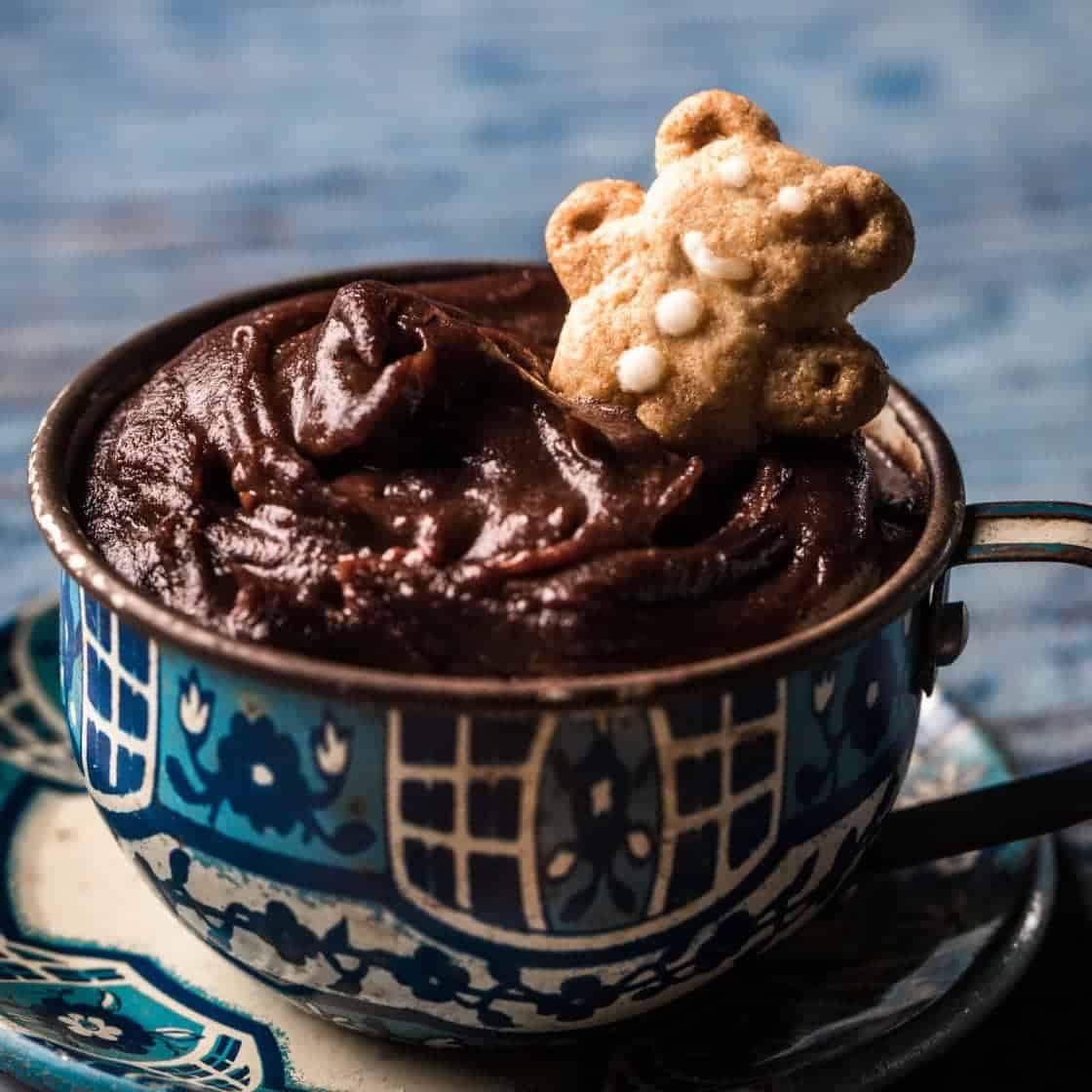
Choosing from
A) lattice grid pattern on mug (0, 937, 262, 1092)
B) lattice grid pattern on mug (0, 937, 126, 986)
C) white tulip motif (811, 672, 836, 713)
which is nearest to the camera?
white tulip motif (811, 672, 836, 713)

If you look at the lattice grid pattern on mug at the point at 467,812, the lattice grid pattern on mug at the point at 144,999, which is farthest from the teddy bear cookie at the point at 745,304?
the lattice grid pattern on mug at the point at 144,999

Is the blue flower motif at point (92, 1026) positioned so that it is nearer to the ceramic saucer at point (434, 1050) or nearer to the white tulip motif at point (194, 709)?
the ceramic saucer at point (434, 1050)

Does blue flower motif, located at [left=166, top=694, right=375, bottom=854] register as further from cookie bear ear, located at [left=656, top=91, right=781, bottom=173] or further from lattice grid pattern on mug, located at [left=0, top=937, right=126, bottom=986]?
cookie bear ear, located at [left=656, top=91, right=781, bottom=173]

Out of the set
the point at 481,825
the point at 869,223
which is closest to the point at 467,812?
the point at 481,825

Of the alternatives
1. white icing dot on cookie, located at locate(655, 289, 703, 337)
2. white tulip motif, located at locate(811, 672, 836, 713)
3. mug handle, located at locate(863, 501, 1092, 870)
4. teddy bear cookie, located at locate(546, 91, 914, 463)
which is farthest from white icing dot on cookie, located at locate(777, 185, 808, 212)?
white tulip motif, located at locate(811, 672, 836, 713)

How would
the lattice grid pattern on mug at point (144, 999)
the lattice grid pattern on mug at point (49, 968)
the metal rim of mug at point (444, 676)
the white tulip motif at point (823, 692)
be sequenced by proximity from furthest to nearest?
1. the lattice grid pattern on mug at point (49, 968)
2. the lattice grid pattern on mug at point (144, 999)
3. the white tulip motif at point (823, 692)
4. the metal rim of mug at point (444, 676)

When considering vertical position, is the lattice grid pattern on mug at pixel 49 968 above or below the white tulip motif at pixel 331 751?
below

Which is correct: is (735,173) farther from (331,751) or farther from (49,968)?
(49,968)
